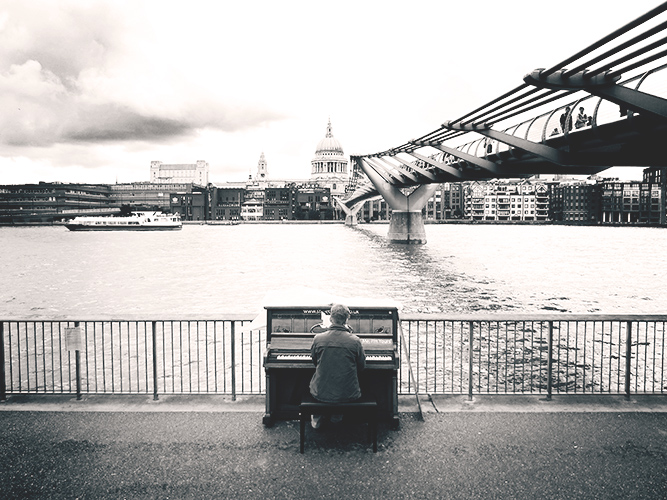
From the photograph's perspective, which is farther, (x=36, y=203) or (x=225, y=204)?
(x=225, y=204)

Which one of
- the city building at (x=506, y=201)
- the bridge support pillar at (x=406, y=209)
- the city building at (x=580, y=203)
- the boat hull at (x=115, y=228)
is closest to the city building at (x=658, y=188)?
the city building at (x=580, y=203)

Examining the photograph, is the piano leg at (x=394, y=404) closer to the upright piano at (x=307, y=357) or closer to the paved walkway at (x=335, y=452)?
the upright piano at (x=307, y=357)

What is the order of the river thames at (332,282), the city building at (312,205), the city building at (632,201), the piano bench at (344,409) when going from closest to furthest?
the piano bench at (344,409)
the river thames at (332,282)
the city building at (632,201)
the city building at (312,205)

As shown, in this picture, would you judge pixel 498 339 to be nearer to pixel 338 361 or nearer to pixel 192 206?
pixel 338 361

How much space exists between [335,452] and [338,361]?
996mm

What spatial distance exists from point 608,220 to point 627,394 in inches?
7888

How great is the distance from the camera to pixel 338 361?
19.2ft

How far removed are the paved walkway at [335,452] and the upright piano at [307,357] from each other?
0.30m

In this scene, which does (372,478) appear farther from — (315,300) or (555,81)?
(555,81)

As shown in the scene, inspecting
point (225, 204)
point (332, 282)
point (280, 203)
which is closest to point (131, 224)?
point (225, 204)

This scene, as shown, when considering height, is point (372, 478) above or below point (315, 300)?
below

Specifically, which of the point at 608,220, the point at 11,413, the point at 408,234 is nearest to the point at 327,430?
the point at 11,413

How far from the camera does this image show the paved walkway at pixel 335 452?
16.7 ft

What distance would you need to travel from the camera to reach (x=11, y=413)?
6707 millimetres
